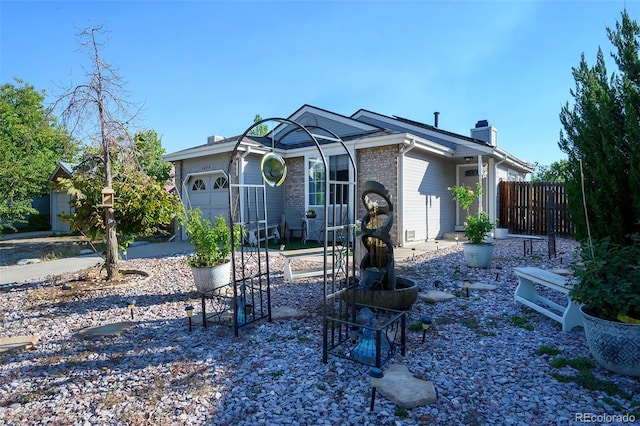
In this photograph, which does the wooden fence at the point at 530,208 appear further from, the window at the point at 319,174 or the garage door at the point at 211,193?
the garage door at the point at 211,193

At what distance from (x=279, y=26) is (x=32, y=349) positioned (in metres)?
6.43

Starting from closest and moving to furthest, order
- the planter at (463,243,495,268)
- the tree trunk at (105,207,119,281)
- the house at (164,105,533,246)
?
the tree trunk at (105,207,119,281) → the planter at (463,243,495,268) → the house at (164,105,533,246)

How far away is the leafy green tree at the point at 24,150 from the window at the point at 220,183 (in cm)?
429

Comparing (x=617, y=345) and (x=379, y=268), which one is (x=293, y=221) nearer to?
(x=379, y=268)

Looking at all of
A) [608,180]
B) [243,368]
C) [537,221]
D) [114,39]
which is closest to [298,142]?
[114,39]

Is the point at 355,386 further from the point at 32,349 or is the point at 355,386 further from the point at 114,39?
the point at 114,39

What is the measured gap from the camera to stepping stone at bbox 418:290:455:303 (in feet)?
15.4

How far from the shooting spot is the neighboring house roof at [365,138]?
10445 millimetres

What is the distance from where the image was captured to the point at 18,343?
11.8ft

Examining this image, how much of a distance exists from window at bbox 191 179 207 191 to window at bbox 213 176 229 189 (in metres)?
0.58

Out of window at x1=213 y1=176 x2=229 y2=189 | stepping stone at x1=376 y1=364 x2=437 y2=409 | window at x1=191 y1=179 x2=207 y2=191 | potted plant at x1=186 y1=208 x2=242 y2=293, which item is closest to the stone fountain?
stepping stone at x1=376 y1=364 x2=437 y2=409

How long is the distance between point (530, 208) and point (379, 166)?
6.11 meters

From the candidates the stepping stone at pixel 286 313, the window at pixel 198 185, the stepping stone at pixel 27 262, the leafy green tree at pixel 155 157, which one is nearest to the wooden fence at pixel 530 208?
the stepping stone at pixel 286 313

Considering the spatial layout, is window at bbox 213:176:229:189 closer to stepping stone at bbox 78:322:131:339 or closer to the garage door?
the garage door
